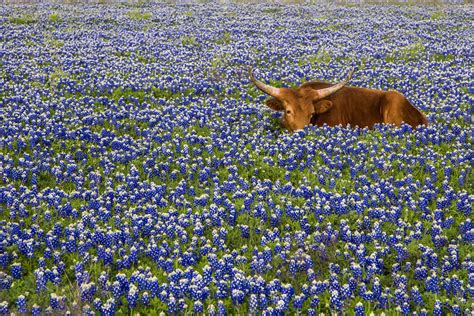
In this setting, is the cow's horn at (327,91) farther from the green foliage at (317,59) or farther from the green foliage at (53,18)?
the green foliage at (53,18)

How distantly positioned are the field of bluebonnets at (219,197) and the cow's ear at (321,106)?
47 centimetres

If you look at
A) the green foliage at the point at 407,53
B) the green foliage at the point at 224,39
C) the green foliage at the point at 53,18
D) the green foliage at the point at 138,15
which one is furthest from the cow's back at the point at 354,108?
the green foliage at the point at 138,15

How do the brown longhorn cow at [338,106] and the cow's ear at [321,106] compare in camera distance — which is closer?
the brown longhorn cow at [338,106]

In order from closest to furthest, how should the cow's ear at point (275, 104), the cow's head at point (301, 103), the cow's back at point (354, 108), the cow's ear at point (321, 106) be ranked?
1. the cow's head at point (301, 103)
2. the cow's ear at point (321, 106)
3. the cow's ear at point (275, 104)
4. the cow's back at point (354, 108)

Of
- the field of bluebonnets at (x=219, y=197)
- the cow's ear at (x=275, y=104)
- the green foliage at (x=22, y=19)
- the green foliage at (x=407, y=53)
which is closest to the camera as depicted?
the field of bluebonnets at (x=219, y=197)

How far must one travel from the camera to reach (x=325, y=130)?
319 inches

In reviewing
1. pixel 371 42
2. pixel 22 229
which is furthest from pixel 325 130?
pixel 371 42

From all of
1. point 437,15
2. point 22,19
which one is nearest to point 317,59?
point 22,19

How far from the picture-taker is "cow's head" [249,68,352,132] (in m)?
8.36

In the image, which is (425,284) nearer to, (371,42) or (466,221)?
(466,221)

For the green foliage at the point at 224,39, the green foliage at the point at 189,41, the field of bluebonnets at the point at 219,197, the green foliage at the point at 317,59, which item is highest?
the field of bluebonnets at the point at 219,197

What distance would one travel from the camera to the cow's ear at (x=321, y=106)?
8562 mm

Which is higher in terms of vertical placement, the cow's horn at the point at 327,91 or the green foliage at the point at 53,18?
the cow's horn at the point at 327,91

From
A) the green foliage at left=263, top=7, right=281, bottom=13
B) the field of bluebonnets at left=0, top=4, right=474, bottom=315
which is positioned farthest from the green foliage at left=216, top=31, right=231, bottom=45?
the green foliage at left=263, top=7, right=281, bottom=13
